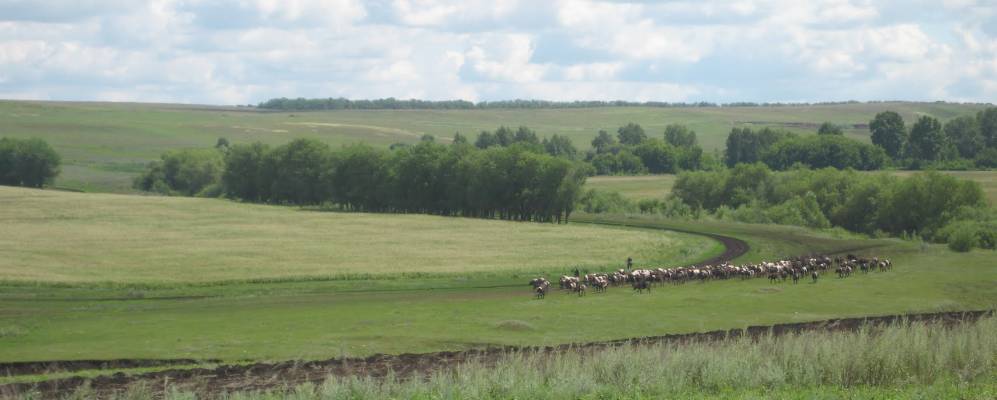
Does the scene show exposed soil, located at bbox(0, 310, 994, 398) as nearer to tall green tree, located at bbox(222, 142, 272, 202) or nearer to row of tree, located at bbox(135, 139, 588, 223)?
row of tree, located at bbox(135, 139, 588, 223)

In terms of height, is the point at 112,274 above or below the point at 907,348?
below

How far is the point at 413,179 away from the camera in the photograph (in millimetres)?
150125

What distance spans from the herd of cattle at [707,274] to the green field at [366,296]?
1.25m

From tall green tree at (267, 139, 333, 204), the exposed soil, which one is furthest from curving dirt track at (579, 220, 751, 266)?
tall green tree at (267, 139, 333, 204)

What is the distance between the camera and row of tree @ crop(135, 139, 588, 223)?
136000 millimetres

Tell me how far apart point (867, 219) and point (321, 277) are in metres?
74.4

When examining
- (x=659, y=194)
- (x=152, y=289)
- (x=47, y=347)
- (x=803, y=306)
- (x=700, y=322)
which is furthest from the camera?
(x=659, y=194)

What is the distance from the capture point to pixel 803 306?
173 feet

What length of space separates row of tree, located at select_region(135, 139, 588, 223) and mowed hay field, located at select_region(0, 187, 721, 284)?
1489 centimetres

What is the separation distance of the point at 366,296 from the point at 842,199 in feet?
292

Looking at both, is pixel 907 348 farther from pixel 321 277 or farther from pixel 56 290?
pixel 56 290

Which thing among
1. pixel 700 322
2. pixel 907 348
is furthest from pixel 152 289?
pixel 907 348

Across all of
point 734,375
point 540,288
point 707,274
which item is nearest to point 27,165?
point 707,274

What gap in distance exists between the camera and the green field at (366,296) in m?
42.7
